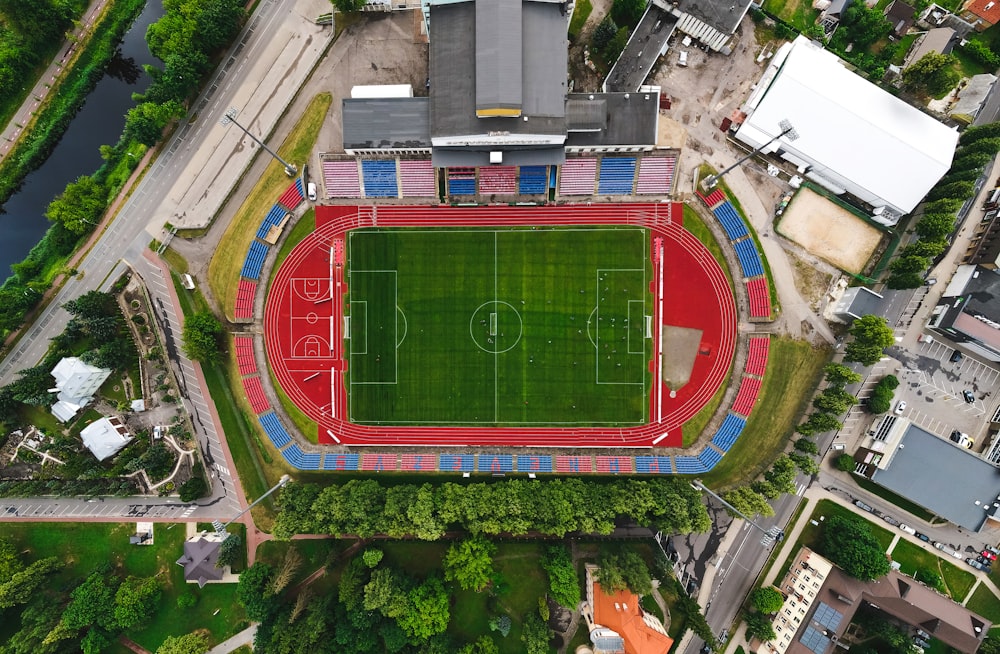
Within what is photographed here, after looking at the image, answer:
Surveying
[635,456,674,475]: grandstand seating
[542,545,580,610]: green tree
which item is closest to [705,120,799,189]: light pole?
[635,456,674,475]: grandstand seating

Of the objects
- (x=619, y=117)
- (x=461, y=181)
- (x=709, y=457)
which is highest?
(x=619, y=117)

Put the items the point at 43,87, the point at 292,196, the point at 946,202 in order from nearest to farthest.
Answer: the point at 946,202
the point at 292,196
the point at 43,87

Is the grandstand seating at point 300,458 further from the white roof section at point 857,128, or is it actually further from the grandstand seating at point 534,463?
the white roof section at point 857,128

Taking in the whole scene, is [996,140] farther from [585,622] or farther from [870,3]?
[585,622]

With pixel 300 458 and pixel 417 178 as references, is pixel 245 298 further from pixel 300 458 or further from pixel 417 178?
pixel 417 178

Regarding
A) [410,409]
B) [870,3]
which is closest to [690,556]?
[410,409]

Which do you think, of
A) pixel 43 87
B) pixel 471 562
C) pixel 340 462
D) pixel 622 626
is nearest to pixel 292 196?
pixel 340 462
